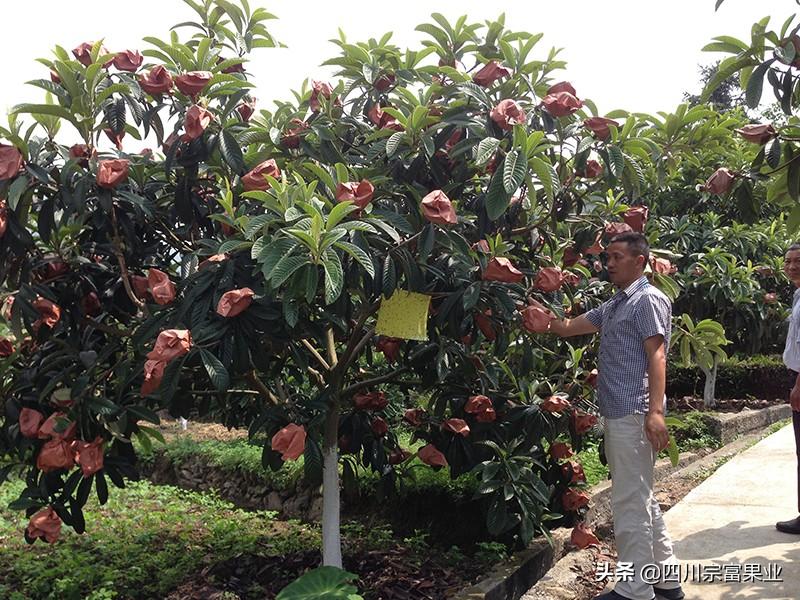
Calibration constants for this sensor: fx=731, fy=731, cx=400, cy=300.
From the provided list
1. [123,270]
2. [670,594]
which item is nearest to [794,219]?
[670,594]

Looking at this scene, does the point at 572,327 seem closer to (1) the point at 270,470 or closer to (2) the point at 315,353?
(2) the point at 315,353

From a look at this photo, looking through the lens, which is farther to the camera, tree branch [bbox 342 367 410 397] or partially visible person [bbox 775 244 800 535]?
partially visible person [bbox 775 244 800 535]

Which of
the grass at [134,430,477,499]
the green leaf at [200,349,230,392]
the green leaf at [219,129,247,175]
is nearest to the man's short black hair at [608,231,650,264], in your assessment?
the green leaf at [219,129,247,175]

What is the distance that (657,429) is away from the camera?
101 inches

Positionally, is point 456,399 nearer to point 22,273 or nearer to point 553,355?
point 553,355

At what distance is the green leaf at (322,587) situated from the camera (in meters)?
2.54

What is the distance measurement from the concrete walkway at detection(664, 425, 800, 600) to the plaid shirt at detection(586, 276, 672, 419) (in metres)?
0.86

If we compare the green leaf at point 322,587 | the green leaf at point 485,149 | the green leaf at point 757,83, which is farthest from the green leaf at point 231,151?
the green leaf at point 757,83

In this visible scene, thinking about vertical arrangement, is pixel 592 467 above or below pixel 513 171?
below

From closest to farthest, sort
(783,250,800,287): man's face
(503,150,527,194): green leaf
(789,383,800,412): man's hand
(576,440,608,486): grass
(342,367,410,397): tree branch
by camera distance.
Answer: (503,150,527,194): green leaf → (342,367,410,397): tree branch → (789,383,800,412): man's hand → (783,250,800,287): man's face → (576,440,608,486): grass

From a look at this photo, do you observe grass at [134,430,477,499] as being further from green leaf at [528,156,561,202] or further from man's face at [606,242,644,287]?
green leaf at [528,156,561,202]

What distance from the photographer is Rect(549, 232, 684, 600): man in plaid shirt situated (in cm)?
263

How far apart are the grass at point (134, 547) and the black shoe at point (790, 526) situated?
7.84 ft

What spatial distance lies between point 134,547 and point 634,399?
3081 mm
